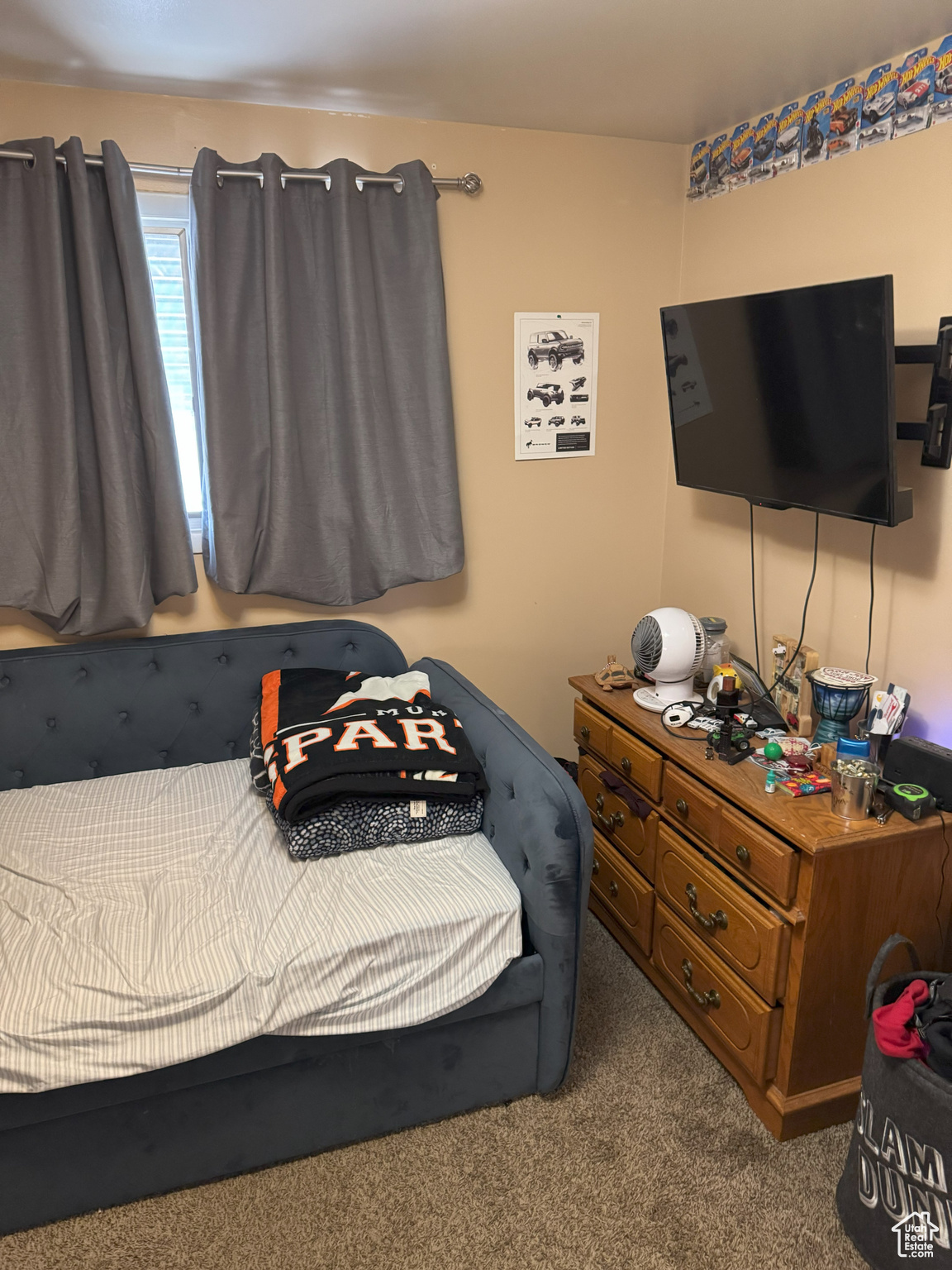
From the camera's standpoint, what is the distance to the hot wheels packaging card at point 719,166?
8.49 ft

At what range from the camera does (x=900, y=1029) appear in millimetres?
1518

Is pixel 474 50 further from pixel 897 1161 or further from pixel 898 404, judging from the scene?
pixel 897 1161

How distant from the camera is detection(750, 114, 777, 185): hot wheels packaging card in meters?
2.38

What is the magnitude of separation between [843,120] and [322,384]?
5.00 feet

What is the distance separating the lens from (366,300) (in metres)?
2.50

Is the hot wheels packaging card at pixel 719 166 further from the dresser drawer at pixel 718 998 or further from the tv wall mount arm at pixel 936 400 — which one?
the dresser drawer at pixel 718 998

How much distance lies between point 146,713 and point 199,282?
4.03ft

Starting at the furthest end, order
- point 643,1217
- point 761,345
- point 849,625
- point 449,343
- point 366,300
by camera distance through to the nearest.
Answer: point 449,343
point 366,300
point 849,625
point 761,345
point 643,1217

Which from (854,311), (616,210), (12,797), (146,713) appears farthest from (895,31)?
(12,797)

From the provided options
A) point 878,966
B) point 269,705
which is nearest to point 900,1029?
point 878,966

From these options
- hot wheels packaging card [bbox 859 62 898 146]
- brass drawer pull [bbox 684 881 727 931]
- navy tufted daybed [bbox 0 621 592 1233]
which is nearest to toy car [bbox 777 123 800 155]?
hot wheels packaging card [bbox 859 62 898 146]

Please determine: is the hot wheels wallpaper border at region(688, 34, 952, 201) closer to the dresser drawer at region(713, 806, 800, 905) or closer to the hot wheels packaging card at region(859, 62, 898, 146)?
the hot wheels packaging card at region(859, 62, 898, 146)

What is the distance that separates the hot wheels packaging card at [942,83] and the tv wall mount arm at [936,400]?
0.47 m

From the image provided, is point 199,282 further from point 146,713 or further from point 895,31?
point 895,31
